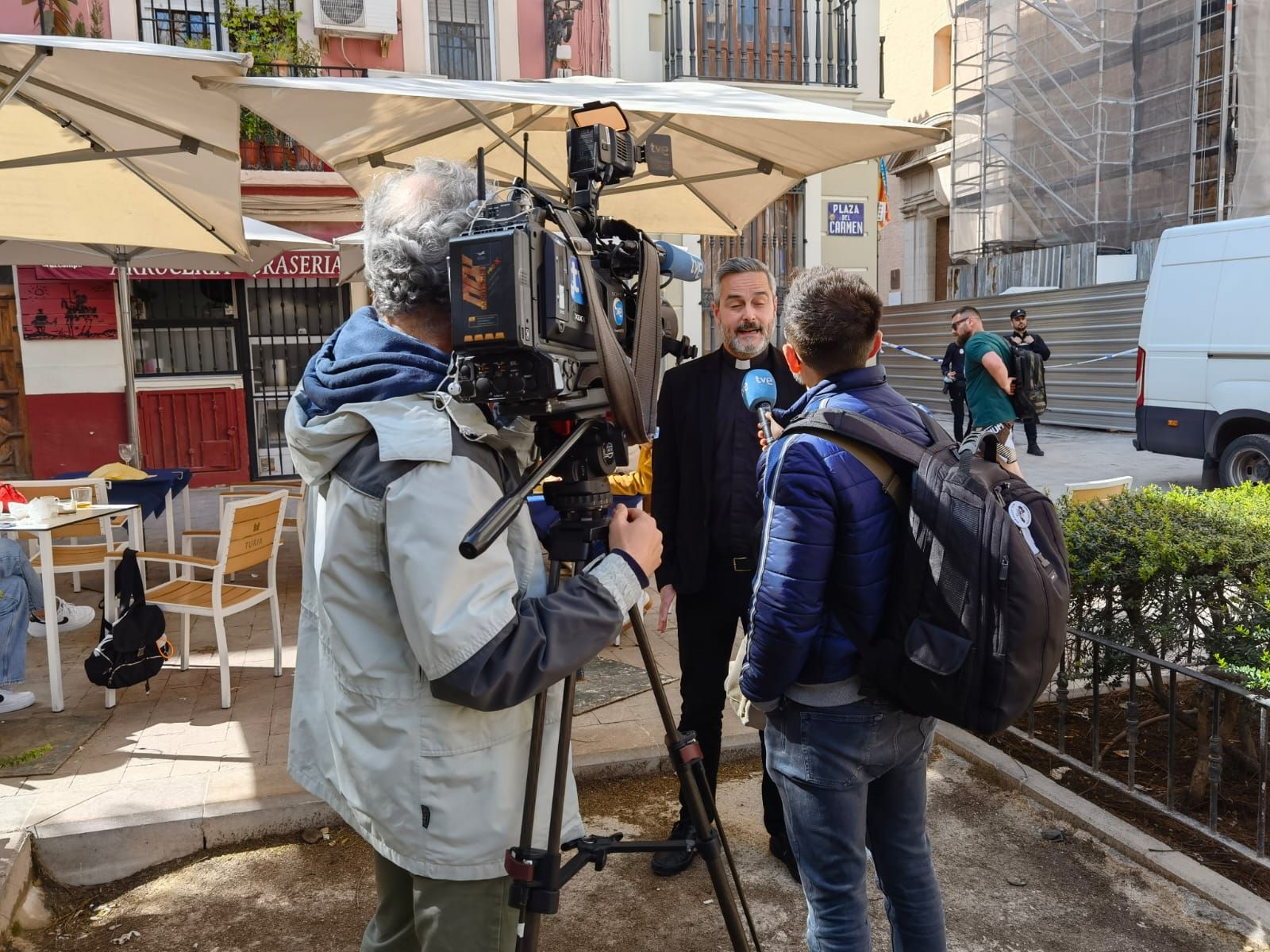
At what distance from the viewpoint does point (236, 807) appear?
3.60m

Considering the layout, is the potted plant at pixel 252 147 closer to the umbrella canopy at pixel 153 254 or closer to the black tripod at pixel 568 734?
the umbrella canopy at pixel 153 254

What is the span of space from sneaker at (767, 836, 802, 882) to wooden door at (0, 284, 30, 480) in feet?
40.5

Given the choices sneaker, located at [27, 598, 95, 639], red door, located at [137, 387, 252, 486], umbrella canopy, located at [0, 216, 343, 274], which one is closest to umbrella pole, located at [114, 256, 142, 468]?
umbrella canopy, located at [0, 216, 343, 274]

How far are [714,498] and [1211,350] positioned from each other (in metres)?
8.40

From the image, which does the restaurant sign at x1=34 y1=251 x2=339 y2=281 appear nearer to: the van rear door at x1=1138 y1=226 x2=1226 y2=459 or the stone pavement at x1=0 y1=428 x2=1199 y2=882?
the stone pavement at x1=0 y1=428 x2=1199 y2=882

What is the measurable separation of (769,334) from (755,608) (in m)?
1.29

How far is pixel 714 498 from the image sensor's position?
10.4ft

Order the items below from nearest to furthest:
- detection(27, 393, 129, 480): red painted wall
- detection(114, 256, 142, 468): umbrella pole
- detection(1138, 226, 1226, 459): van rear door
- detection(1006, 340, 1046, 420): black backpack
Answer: detection(114, 256, 142, 468): umbrella pole → detection(1138, 226, 1226, 459): van rear door → detection(1006, 340, 1046, 420): black backpack → detection(27, 393, 129, 480): red painted wall

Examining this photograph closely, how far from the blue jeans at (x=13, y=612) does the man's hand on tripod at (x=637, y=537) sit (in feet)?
13.5

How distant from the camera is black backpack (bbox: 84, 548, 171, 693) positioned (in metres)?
4.36

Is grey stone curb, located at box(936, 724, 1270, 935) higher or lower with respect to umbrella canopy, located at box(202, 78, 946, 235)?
lower

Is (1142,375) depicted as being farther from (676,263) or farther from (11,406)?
(11,406)

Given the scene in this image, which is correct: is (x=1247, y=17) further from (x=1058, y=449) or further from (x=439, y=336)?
(x=439, y=336)

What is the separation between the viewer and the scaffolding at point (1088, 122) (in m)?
17.1
